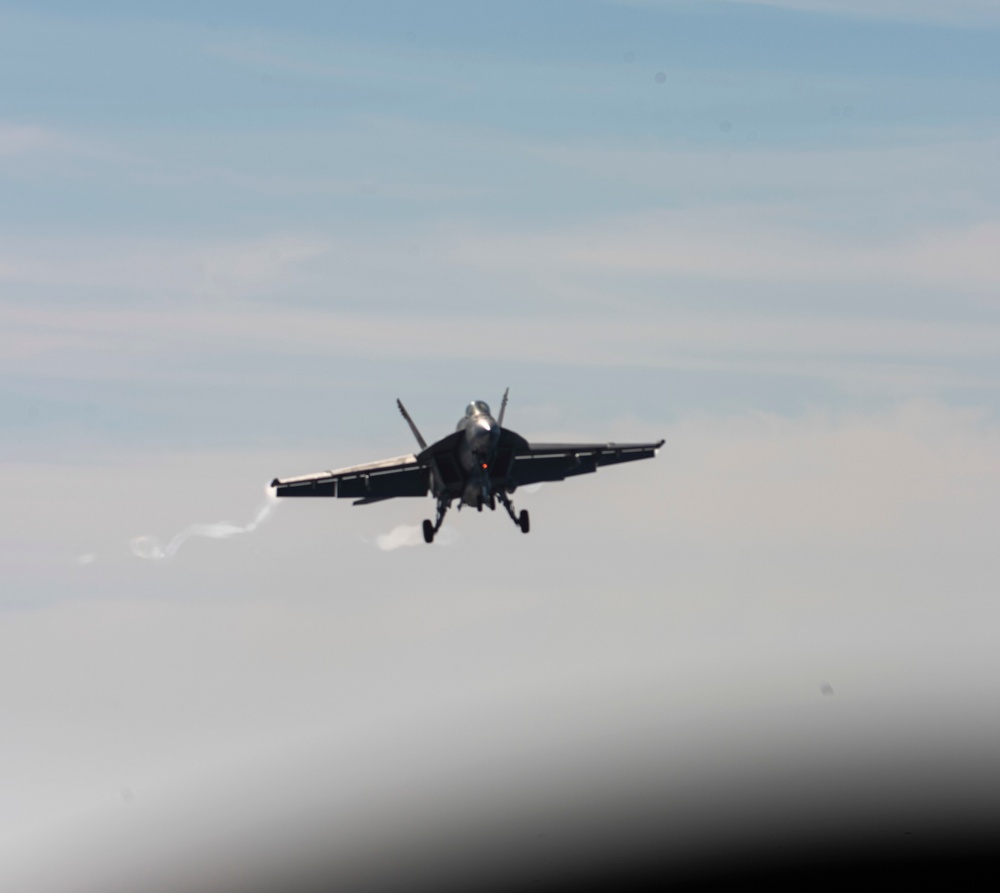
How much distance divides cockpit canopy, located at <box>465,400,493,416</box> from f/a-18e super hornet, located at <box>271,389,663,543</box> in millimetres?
53

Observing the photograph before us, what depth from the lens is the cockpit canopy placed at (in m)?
80.4

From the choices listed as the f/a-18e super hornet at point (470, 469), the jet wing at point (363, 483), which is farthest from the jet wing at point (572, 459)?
the jet wing at point (363, 483)

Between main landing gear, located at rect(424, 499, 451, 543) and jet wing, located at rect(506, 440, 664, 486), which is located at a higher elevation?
jet wing, located at rect(506, 440, 664, 486)

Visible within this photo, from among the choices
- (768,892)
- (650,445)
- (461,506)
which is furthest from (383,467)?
(768,892)

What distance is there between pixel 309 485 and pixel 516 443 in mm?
14964

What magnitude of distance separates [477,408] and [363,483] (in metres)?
11.2

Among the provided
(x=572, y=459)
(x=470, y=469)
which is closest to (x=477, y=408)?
(x=470, y=469)

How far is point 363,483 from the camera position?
87938 mm

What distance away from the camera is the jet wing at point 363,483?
8562 cm

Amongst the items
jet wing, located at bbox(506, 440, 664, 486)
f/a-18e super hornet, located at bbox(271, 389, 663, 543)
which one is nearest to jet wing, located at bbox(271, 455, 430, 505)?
f/a-18e super hornet, located at bbox(271, 389, 663, 543)

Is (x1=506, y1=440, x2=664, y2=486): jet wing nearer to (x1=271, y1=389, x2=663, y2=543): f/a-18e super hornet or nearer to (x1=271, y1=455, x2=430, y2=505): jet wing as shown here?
(x1=271, y1=389, x2=663, y2=543): f/a-18e super hornet

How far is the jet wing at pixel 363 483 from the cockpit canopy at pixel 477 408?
17.9ft

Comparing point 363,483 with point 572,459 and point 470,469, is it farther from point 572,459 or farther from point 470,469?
point 572,459

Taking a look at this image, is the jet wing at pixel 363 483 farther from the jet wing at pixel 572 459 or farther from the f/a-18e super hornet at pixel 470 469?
the jet wing at pixel 572 459
